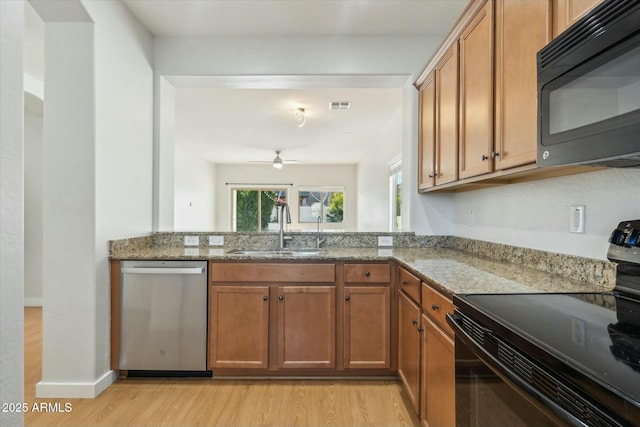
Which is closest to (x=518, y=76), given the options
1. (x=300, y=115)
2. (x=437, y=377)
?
(x=437, y=377)

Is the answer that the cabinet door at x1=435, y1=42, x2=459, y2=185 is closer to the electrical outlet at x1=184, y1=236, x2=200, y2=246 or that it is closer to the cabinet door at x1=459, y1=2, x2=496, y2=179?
the cabinet door at x1=459, y1=2, x2=496, y2=179

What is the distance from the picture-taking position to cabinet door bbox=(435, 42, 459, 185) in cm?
195

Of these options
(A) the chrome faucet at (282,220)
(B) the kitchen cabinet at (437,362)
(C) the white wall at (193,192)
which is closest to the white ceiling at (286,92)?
(C) the white wall at (193,192)

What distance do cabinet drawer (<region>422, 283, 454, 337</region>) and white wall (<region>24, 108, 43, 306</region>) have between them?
4513 mm

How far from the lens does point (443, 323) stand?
1.40 meters

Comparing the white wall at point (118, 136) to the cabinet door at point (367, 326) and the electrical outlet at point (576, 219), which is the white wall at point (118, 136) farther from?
the electrical outlet at point (576, 219)

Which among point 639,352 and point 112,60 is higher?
point 112,60

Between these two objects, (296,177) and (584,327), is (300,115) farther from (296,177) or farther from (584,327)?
(296,177)

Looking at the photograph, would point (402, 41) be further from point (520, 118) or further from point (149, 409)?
point (149, 409)

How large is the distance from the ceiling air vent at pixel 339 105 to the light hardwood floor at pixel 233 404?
288cm

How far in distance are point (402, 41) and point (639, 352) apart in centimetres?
264

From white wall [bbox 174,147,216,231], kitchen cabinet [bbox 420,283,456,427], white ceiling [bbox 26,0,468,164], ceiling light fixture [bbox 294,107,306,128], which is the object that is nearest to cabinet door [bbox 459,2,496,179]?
kitchen cabinet [bbox 420,283,456,427]

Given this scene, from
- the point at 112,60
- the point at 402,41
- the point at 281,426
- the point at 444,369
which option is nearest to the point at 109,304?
the point at 281,426

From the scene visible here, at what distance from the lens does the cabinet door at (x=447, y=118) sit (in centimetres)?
195
